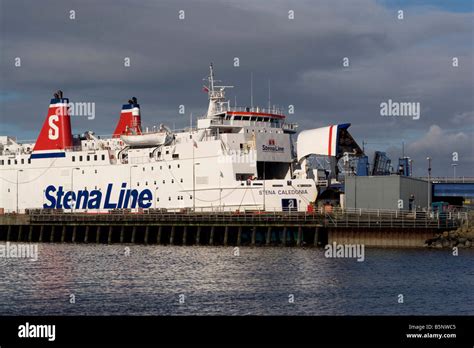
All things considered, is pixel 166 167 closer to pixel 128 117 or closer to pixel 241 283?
pixel 128 117

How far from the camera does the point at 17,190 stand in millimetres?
72688

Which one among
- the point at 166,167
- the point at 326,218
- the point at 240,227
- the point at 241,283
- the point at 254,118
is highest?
the point at 254,118

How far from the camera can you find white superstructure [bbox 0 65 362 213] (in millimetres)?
57875

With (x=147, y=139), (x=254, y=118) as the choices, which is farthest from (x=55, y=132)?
(x=254, y=118)

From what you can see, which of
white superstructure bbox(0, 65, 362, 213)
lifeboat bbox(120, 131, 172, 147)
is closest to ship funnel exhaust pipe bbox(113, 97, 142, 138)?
white superstructure bbox(0, 65, 362, 213)

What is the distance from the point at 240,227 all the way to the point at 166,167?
9499 millimetres

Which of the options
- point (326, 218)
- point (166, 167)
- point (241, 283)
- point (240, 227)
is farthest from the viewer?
point (166, 167)

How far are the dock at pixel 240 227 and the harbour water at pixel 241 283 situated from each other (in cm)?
177

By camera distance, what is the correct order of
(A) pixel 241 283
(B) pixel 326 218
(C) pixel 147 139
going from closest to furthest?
1. (A) pixel 241 283
2. (B) pixel 326 218
3. (C) pixel 147 139

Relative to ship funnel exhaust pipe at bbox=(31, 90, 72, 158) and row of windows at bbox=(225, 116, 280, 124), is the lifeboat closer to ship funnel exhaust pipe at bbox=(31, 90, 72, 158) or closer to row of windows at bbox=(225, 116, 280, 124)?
row of windows at bbox=(225, 116, 280, 124)

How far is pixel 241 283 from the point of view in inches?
1473

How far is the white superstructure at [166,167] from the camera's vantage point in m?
57.9

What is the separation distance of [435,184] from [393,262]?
1724 centimetres
